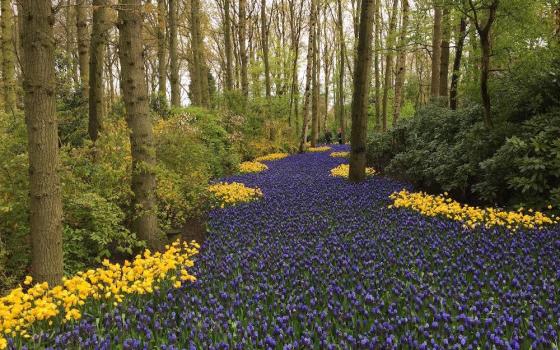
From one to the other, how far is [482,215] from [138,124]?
16.9 ft

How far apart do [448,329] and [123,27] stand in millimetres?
5433

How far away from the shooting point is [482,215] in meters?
6.59

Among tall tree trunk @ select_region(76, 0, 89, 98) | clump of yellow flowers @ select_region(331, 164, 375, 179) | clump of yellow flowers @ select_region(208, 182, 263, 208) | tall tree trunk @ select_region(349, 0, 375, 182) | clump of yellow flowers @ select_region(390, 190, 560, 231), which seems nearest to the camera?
clump of yellow flowers @ select_region(390, 190, 560, 231)

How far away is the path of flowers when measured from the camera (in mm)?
3580

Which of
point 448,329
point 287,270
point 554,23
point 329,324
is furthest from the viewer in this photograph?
point 554,23

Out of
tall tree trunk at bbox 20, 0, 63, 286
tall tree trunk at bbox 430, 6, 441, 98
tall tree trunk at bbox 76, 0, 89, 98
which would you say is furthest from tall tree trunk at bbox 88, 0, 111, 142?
tall tree trunk at bbox 430, 6, 441, 98

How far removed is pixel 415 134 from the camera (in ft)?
37.4

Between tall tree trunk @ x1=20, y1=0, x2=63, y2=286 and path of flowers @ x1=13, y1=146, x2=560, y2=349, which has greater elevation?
tall tree trunk @ x1=20, y1=0, x2=63, y2=286

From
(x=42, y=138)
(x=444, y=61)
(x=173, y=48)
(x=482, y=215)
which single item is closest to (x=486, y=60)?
(x=482, y=215)

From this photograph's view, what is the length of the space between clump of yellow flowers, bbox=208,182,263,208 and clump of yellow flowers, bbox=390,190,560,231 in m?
3.36

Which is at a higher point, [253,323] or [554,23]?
[554,23]

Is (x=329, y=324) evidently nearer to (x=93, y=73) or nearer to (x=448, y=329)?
(x=448, y=329)

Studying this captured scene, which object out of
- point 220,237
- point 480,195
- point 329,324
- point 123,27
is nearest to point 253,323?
point 329,324

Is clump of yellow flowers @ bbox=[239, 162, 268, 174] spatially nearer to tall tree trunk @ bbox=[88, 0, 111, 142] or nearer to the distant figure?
tall tree trunk @ bbox=[88, 0, 111, 142]
